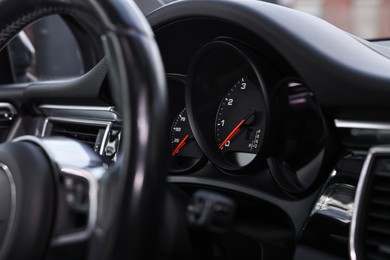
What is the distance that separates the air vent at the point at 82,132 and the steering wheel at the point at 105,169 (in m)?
0.78

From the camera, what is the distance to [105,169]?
3.34 ft

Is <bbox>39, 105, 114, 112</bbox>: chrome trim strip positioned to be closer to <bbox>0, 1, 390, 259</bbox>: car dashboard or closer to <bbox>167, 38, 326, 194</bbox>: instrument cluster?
<bbox>0, 1, 390, 259</bbox>: car dashboard

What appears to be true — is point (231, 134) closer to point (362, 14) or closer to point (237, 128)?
point (237, 128)

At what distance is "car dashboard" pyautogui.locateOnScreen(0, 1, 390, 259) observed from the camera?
1.25 m

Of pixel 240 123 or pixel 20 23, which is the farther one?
pixel 240 123

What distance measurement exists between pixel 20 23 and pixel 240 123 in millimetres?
783

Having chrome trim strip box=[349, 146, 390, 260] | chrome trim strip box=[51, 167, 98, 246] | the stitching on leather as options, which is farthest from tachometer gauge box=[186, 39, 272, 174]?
chrome trim strip box=[51, 167, 98, 246]

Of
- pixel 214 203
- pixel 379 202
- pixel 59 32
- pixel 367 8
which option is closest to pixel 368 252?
pixel 379 202

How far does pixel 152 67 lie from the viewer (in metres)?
0.83

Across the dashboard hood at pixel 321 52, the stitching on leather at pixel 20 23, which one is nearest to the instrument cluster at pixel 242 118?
the dashboard hood at pixel 321 52

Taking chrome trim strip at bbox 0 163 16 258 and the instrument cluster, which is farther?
the instrument cluster

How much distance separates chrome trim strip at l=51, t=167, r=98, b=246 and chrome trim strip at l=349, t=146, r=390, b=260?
58 cm

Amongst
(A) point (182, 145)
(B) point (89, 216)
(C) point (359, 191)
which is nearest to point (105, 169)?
(B) point (89, 216)

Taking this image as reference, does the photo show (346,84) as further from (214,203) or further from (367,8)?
(367,8)
